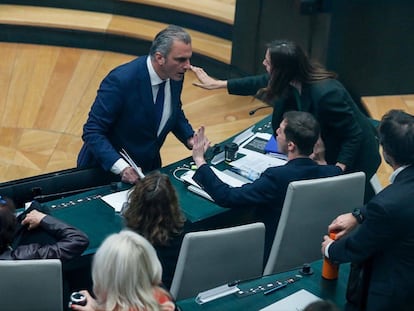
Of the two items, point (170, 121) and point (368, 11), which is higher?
point (368, 11)

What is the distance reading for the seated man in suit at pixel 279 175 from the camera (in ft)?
10.6

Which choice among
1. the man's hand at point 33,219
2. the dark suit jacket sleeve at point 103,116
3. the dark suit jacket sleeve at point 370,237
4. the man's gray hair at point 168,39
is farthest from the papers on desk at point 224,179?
the dark suit jacket sleeve at point 370,237

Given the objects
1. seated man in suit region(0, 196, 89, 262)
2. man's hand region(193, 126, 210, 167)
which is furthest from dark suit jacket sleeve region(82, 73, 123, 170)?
seated man in suit region(0, 196, 89, 262)

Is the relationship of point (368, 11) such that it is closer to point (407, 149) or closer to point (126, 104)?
point (126, 104)

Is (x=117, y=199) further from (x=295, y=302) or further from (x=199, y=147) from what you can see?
(x=295, y=302)

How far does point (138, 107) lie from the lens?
148 inches

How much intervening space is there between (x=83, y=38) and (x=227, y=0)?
1.40m

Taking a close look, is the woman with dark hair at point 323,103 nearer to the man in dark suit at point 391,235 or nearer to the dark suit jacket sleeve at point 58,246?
the man in dark suit at point 391,235

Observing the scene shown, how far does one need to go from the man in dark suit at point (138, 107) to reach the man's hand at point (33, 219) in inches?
27.8

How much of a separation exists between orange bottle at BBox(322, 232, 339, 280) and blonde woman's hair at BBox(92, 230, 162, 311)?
86 cm

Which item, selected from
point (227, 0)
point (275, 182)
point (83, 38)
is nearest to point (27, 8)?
point (83, 38)

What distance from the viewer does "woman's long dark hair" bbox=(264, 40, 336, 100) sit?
143 inches

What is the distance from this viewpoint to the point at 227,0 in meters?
7.02

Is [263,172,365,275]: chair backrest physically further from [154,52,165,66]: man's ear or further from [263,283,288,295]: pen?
[154,52,165,66]: man's ear
